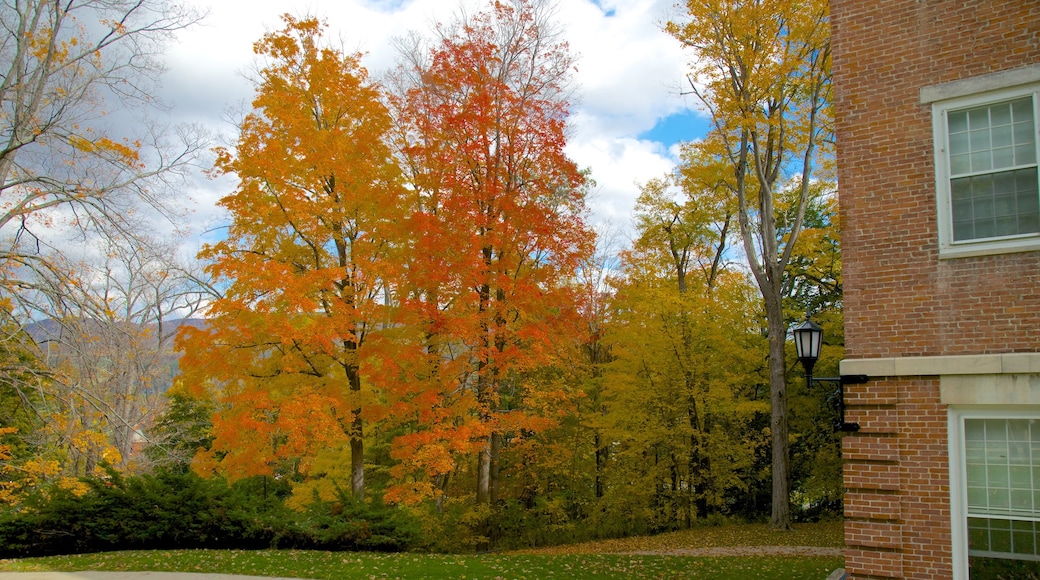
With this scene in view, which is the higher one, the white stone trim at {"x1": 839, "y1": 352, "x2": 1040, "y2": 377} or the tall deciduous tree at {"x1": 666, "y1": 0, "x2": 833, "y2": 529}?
the tall deciduous tree at {"x1": 666, "y1": 0, "x2": 833, "y2": 529}

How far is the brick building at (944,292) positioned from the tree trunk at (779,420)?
12409 millimetres

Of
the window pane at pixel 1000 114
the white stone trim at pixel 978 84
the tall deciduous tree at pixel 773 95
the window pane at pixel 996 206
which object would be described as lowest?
the window pane at pixel 996 206

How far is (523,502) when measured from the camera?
26.5 m

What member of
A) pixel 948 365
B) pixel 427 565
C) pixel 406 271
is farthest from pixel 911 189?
pixel 406 271

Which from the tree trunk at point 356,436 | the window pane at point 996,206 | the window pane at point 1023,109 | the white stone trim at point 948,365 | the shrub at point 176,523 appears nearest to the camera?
the white stone trim at point 948,365

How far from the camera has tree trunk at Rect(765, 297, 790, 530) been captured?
19.4 m

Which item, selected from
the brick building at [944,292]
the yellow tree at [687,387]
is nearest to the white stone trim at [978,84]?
the brick building at [944,292]

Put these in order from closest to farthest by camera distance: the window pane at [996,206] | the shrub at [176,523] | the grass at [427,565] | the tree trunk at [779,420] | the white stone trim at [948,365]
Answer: the white stone trim at [948,365], the window pane at [996,206], the grass at [427,565], the shrub at [176,523], the tree trunk at [779,420]

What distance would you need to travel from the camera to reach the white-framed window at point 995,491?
6.74 m

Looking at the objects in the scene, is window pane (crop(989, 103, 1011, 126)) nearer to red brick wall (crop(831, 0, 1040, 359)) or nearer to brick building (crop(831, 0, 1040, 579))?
brick building (crop(831, 0, 1040, 579))

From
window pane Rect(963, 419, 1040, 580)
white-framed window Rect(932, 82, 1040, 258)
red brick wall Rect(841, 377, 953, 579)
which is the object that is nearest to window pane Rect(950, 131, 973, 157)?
white-framed window Rect(932, 82, 1040, 258)

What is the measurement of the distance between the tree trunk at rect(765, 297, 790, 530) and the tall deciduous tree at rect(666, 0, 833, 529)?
0.03 metres

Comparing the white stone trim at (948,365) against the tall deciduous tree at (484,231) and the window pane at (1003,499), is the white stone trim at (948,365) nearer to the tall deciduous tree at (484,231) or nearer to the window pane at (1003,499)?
the window pane at (1003,499)

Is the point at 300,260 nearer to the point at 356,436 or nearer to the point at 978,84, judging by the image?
the point at 356,436
